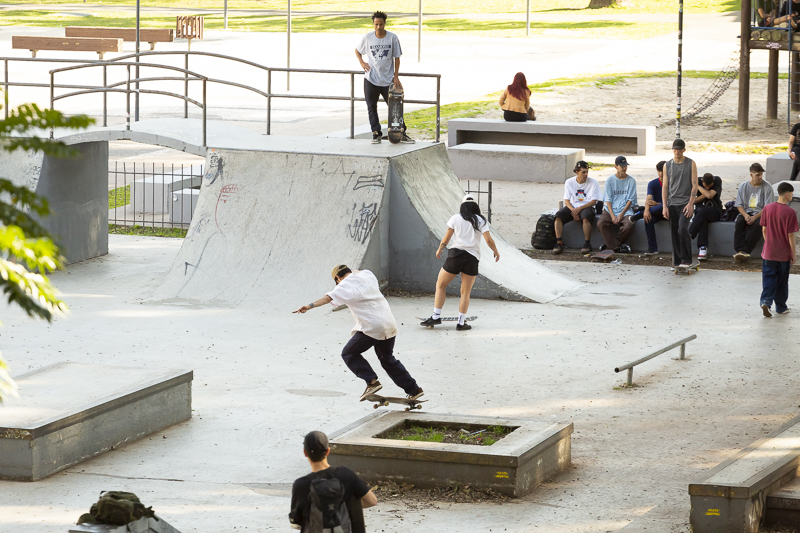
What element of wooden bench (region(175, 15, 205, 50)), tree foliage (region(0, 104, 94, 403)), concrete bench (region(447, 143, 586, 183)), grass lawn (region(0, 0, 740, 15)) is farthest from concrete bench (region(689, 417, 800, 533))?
grass lawn (region(0, 0, 740, 15))

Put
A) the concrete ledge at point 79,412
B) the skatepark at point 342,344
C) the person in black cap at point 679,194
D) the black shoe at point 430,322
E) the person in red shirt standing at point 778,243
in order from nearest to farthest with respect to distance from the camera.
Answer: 1. the skatepark at point 342,344
2. the concrete ledge at point 79,412
3. the person in red shirt standing at point 778,243
4. the black shoe at point 430,322
5. the person in black cap at point 679,194

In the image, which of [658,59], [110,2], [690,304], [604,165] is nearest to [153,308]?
[690,304]

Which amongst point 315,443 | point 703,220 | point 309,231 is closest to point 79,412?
point 315,443

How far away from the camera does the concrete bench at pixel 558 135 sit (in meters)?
24.7

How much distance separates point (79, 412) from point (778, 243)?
7860 millimetres

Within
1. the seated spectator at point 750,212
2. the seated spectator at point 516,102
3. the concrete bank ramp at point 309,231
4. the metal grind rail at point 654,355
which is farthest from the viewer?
the seated spectator at point 516,102

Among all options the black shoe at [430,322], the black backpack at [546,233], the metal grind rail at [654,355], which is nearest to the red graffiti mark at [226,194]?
the black shoe at [430,322]

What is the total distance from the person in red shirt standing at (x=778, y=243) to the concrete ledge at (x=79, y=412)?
6.72 metres

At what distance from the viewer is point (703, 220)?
15.6m

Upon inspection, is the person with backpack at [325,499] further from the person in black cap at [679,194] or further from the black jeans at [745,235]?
the black jeans at [745,235]

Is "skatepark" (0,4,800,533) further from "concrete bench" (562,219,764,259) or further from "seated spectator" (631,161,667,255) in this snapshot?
"concrete bench" (562,219,764,259)

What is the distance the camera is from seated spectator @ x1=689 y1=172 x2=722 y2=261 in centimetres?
1558

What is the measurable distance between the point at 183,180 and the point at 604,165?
29.7 feet

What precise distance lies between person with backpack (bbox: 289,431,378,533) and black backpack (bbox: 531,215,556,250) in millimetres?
11401
